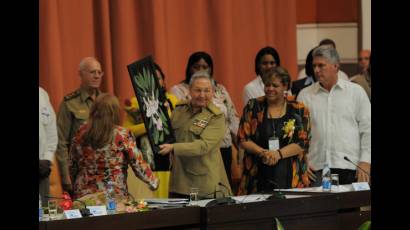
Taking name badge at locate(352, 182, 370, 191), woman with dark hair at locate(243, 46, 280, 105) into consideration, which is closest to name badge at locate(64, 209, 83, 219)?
name badge at locate(352, 182, 370, 191)

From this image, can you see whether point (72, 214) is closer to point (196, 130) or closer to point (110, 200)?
point (110, 200)

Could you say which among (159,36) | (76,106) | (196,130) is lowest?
(196,130)

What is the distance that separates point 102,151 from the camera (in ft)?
15.0

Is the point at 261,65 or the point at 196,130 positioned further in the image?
the point at 261,65

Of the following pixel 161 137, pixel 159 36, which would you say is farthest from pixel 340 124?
pixel 159 36

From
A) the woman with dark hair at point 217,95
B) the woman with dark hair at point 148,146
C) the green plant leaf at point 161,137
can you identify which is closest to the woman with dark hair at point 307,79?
the woman with dark hair at point 217,95

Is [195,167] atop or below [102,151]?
below

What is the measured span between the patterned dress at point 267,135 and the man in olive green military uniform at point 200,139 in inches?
6.0

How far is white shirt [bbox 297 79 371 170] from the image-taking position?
5.52 meters

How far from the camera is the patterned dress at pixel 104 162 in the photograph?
457 cm

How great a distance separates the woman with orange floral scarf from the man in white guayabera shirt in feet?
1.03

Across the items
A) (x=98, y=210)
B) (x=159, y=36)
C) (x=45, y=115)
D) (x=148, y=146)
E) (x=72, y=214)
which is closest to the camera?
(x=72, y=214)

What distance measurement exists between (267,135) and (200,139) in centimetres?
39
